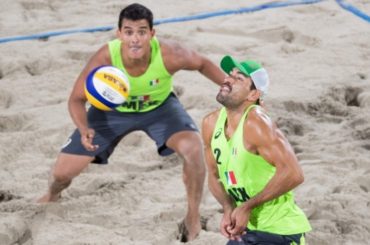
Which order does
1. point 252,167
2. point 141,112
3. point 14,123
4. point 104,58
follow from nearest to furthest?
1. point 252,167
2. point 104,58
3. point 141,112
4. point 14,123

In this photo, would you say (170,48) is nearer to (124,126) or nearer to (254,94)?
(124,126)

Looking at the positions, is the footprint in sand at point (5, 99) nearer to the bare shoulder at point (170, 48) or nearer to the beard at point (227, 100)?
the bare shoulder at point (170, 48)

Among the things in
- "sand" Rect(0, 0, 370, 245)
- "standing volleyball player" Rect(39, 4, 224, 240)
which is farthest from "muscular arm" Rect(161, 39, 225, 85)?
"sand" Rect(0, 0, 370, 245)

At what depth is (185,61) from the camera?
17.0ft

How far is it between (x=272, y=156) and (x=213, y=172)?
45 centimetres

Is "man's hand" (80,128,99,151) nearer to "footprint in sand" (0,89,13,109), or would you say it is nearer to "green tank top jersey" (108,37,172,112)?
"green tank top jersey" (108,37,172,112)

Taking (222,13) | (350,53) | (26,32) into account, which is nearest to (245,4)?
(222,13)

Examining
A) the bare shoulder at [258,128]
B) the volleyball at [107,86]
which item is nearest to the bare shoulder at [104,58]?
the volleyball at [107,86]

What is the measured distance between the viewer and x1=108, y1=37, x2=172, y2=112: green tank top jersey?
514 cm

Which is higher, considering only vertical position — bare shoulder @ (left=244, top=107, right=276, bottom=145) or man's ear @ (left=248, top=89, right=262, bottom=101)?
man's ear @ (left=248, top=89, right=262, bottom=101)

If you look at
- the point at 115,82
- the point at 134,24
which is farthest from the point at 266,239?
the point at 134,24

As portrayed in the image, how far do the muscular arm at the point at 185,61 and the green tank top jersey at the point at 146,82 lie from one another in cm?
4

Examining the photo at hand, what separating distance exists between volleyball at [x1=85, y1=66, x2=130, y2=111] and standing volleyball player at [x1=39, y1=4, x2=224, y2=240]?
132 mm

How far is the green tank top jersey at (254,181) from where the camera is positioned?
3.85m
